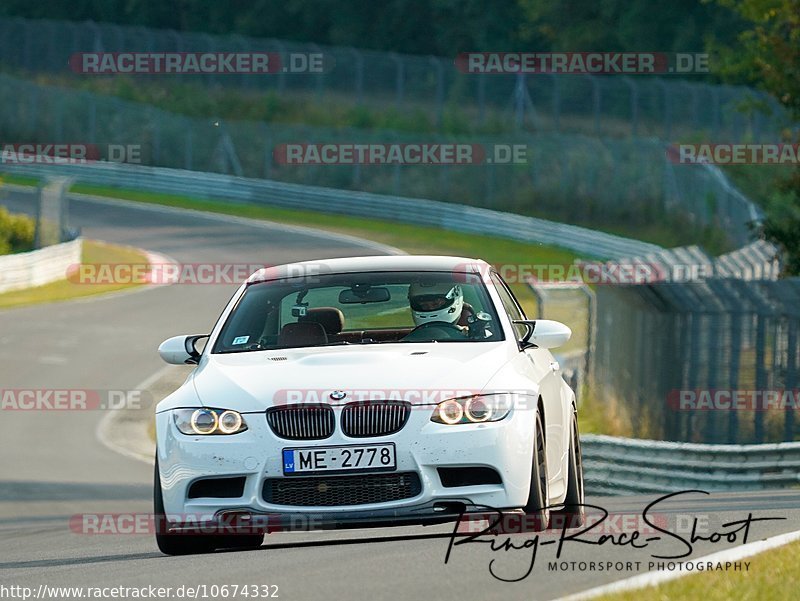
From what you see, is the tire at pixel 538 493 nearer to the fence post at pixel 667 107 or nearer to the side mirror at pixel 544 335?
the side mirror at pixel 544 335

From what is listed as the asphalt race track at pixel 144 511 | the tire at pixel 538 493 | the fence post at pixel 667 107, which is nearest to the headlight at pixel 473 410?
the tire at pixel 538 493

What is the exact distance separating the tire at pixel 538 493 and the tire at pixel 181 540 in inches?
65.1

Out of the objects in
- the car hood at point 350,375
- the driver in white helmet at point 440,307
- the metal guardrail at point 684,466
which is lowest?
the metal guardrail at point 684,466

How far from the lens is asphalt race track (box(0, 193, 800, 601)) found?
23.7 feet

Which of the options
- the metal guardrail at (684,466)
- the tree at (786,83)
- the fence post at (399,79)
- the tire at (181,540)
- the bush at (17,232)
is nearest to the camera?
the tire at (181,540)

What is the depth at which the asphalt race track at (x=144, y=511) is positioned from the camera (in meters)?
7.24

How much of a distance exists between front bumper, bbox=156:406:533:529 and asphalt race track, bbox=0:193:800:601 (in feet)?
0.86

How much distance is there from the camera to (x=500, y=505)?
761 centimetres

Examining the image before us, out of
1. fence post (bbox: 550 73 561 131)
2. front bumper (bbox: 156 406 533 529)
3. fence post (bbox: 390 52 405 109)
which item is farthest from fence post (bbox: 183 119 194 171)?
front bumper (bbox: 156 406 533 529)

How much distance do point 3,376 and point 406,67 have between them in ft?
110

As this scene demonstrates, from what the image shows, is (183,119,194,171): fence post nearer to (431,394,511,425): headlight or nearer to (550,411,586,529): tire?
(550,411,586,529): tire

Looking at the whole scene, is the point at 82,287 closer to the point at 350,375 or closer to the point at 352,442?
the point at 350,375

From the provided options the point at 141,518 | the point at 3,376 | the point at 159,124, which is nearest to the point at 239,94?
the point at 159,124

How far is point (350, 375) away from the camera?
7.79 meters
